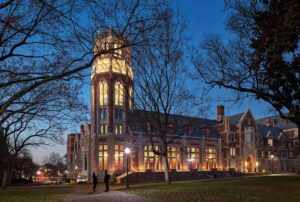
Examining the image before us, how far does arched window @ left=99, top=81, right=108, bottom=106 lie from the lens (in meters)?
65.2

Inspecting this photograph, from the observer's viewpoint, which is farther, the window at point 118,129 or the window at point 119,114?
the window at point 119,114

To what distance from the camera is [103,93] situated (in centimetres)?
6575

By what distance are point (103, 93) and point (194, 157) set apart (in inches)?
906

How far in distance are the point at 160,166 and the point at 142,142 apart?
19.5 ft

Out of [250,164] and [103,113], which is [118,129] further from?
[250,164]

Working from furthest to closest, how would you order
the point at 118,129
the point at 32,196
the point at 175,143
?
the point at 175,143 < the point at 118,129 < the point at 32,196

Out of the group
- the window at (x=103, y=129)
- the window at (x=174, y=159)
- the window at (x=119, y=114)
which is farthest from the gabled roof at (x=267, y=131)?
the window at (x=103, y=129)

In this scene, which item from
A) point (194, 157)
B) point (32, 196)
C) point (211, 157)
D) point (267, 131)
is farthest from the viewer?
point (267, 131)

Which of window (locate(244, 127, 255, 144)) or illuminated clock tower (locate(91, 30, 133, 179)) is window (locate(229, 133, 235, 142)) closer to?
window (locate(244, 127, 255, 144))

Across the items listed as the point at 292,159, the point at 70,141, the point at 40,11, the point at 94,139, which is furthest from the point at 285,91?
the point at 292,159

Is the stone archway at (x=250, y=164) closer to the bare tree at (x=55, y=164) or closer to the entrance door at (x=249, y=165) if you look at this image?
the entrance door at (x=249, y=165)

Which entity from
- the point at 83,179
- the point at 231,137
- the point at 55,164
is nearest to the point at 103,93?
the point at 83,179

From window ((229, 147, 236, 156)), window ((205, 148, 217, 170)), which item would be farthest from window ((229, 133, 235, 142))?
window ((205, 148, 217, 170))

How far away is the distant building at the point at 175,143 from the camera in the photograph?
63406 millimetres
